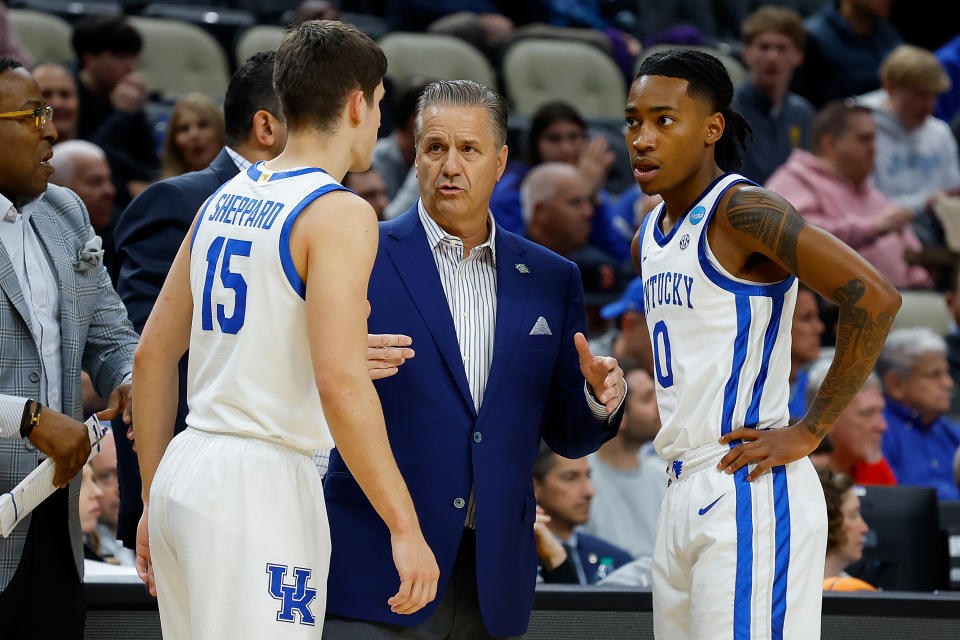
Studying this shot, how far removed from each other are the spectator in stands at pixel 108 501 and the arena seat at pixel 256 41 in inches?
182

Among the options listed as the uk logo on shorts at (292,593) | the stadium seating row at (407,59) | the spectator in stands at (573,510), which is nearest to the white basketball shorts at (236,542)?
the uk logo on shorts at (292,593)

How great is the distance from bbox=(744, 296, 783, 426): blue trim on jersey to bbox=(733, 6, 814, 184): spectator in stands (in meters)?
6.10

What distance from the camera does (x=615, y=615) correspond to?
13.6 feet

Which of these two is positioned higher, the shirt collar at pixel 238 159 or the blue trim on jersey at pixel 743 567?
the shirt collar at pixel 238 159

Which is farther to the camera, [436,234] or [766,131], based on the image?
[766,131]

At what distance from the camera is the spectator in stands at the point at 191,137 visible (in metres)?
6.50

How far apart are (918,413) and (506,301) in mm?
4435

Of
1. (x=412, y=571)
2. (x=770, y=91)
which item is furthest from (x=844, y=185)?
(x=412, y=571)

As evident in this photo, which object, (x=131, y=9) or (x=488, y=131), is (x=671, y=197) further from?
(x=131, y=9)

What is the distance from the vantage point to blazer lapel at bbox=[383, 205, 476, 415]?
337 centimetres

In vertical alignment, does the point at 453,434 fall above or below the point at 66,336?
below

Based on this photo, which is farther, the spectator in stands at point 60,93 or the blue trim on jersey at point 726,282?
the spectator in stands at point 60,93

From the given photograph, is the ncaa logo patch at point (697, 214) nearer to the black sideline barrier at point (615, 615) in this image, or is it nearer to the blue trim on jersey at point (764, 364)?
the blue trim on jersey at point (764, 364)

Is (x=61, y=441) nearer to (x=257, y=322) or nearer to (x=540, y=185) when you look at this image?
(x=257, y=322)
